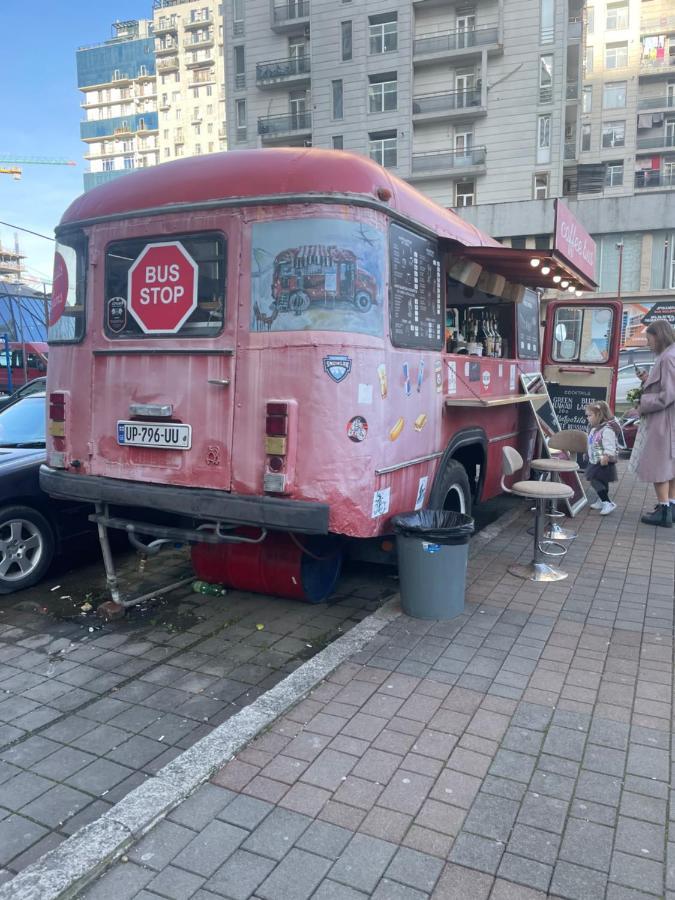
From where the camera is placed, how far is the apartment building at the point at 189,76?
3243 inches

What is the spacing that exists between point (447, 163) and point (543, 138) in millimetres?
4824

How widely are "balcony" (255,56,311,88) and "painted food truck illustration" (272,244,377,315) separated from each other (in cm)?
3738

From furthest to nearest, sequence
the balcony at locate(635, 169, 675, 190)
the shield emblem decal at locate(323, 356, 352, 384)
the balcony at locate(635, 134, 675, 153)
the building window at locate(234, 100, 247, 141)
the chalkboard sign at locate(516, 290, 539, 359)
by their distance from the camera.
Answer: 1. the balcony at locate(635, 134, 675, 153)
2. the balcony at locate(635, 169, 675, 190)
3. the building window at locate(234, 100, 247, 141)
4. the chalkboard sign at locate(516, 290, 539, 359)
5. the shield emblem decal at locate(323, 356, 352, 384)

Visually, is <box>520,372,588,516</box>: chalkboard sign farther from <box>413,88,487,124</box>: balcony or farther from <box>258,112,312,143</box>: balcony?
<box>258,112,312,143</box>: balcony

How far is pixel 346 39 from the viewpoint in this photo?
114 ft

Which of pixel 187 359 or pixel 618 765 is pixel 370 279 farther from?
pixel 618 765

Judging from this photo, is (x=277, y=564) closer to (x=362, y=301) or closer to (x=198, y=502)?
(x=198, y=502)

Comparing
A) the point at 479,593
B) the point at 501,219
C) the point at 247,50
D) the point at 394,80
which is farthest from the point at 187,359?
the point at 247,50

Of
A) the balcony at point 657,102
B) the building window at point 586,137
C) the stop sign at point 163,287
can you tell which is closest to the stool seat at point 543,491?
the stop sign at point 163,287

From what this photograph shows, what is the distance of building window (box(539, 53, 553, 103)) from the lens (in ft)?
107

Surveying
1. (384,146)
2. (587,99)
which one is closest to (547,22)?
(384,146)

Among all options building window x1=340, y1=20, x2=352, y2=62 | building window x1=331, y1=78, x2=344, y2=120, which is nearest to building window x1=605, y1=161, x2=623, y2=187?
building window x1=331, y1=78, x2=344, y2=120

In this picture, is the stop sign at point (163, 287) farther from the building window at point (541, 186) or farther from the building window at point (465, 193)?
the building window at point (465, 193)

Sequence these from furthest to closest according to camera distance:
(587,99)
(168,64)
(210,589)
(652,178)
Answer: (168,64)
(587,99)
(652,178)
(210,589)
